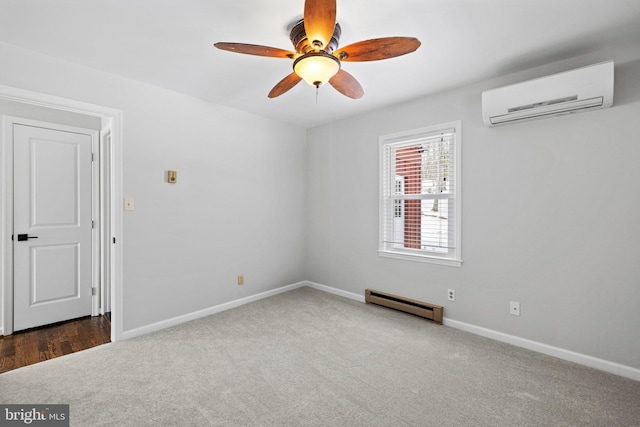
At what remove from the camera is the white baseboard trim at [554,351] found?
221 cm

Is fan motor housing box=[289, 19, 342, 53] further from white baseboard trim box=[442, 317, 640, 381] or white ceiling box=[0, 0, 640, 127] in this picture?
white baseboard trim box=[442, 317, 640, 381]

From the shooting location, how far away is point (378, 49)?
1.75 m

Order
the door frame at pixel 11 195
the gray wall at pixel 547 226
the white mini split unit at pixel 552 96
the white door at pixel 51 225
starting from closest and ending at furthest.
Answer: the white mini split unit at pixel 552 96 < the gray wall at pixel 547 226 < the door frame at pixel 11 195 < the white door at pixel 51 225

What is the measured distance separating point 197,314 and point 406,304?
2.32m

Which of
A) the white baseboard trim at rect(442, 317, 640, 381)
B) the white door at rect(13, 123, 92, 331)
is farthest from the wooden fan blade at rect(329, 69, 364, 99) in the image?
the white door at rect(13, 123, 92, 331)

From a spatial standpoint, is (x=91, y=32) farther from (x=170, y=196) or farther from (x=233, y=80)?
(x=170, y=196)

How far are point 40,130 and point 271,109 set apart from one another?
240 cm

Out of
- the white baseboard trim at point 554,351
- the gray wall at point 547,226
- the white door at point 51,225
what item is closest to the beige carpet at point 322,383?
the white baseboard trim at point 554,351

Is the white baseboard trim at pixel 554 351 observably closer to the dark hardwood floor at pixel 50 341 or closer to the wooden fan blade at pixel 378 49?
the wooden fan blade at pixel 378 49

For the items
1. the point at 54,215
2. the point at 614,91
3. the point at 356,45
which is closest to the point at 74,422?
the point at 54,215

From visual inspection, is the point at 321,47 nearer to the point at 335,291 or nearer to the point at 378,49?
the point at 378,49

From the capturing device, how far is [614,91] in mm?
2236

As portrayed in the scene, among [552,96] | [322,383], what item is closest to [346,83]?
[552,96]

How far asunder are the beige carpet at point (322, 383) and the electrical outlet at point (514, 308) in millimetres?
292
